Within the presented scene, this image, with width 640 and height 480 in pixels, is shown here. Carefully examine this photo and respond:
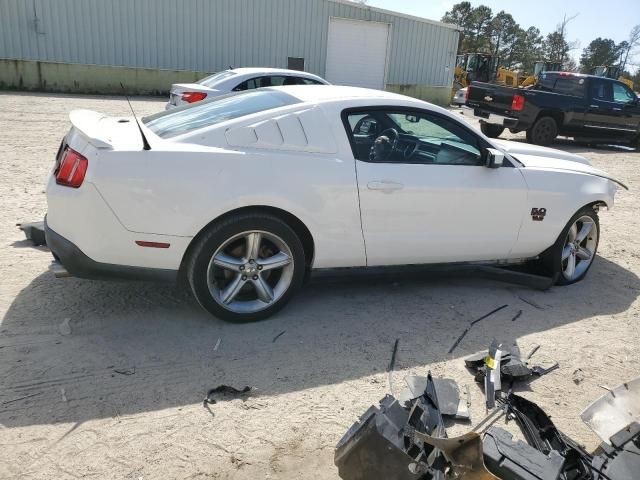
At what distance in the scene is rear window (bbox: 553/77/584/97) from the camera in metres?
Result: 14.2

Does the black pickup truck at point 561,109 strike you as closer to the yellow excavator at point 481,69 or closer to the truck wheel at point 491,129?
the truck wheel at point 491,129

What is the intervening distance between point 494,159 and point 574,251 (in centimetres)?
150

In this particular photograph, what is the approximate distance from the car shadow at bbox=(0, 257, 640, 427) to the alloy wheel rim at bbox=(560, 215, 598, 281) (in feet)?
0.93

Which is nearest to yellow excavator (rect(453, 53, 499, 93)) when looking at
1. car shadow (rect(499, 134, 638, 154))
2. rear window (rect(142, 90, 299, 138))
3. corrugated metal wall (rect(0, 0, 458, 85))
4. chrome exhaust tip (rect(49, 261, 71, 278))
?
corrugated metal wall (rect(0, 0, 458, 85))

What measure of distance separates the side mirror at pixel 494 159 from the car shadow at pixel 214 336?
3.10ft

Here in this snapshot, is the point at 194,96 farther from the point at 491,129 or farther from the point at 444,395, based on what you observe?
the point at 491,129

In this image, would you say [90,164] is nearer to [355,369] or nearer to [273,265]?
[273,265]

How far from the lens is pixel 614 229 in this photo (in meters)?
7.05

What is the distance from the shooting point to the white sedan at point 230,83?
973 cm

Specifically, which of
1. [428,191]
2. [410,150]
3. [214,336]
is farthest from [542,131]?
[214,336]

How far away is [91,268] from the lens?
339 centimetres

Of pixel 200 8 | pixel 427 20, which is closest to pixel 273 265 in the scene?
pixel 200 8

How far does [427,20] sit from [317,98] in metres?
24.5

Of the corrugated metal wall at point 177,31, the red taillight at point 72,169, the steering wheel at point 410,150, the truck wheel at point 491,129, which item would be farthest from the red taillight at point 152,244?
the corrugated metal wall at point 177,31
